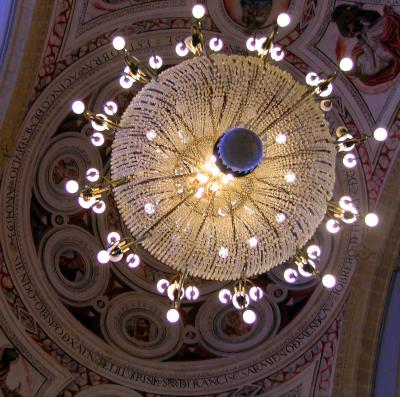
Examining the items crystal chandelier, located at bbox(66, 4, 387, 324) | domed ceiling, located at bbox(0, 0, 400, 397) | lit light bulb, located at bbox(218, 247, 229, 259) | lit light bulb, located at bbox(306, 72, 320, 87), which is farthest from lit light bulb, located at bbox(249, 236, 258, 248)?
domed ceiling, located at bbox(0, 0, 400, 397)

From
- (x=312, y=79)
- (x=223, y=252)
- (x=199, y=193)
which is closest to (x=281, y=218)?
(x=223, y=252)

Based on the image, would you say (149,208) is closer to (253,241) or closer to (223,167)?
(223,167)

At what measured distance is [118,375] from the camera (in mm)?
9359

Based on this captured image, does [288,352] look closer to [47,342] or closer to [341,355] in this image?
[341,355]

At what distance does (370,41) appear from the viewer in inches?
352

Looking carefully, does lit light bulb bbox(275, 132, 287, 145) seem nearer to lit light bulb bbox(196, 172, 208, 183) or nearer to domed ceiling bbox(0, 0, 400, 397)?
lit light bulb bbox(196, 172, 208, 183)

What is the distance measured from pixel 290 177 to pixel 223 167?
1.86 ft

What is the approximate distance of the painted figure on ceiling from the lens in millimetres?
8758

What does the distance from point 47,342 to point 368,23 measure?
529cm

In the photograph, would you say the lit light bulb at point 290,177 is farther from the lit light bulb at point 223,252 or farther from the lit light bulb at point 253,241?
the lit light bulb at point 223,252

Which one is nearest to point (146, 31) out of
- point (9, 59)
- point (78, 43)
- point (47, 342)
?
point (78, 43)

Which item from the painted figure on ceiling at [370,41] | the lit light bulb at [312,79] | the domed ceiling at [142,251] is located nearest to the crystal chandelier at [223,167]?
the lit light bulb at [312,79]

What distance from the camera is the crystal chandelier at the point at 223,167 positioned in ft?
19.3

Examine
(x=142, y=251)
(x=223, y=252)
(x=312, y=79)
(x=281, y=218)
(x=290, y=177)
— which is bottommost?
(x=223, y=252)
